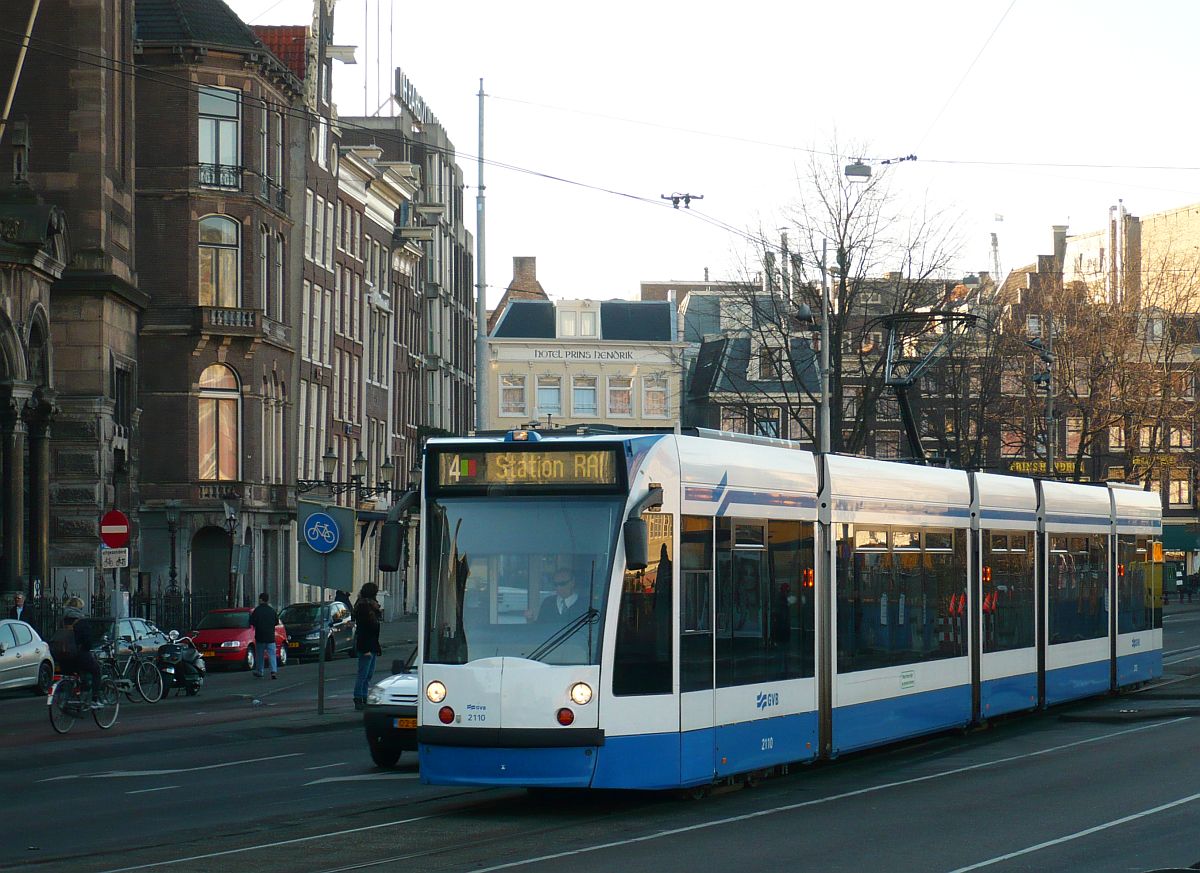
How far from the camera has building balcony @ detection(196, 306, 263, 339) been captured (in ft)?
174

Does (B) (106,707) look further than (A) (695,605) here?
Yes

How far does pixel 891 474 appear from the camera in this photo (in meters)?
18.8

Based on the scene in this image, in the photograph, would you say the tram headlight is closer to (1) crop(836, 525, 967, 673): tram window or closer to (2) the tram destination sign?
(2) the tram destination sign

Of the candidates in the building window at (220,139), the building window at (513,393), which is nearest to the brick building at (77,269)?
the building window at (220,139)

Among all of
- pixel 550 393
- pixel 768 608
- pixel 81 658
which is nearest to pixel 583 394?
pixel 550 393

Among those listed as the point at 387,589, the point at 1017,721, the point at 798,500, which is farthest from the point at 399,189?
the point at 798,500

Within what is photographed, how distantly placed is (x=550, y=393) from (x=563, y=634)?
85.4 metres

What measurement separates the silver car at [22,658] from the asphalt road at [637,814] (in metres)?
10.5

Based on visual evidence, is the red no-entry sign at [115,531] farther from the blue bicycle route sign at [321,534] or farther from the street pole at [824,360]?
the street pole at [824,360]

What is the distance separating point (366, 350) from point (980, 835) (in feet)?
188

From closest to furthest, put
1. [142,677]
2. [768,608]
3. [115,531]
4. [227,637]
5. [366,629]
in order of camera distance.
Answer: [768,608], [366,629], [115,531], [142,677], [227,637]

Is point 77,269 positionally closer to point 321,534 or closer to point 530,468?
point 321,534

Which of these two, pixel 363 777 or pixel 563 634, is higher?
pixel 563 634

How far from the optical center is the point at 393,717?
18781 millimetres
